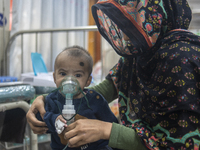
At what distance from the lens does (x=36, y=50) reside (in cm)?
108

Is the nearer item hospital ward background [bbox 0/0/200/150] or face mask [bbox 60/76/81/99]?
face mask [bbox 60/76/81/99]

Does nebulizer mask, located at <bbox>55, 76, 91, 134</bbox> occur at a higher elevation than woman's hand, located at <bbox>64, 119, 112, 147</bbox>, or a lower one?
higher

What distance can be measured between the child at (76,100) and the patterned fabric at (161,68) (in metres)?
0.14

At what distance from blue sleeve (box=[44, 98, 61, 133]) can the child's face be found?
0.24ft

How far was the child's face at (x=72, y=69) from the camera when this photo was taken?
0.64m

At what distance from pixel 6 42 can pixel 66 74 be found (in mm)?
809

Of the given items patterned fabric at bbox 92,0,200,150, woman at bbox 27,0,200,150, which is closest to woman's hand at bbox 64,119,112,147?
woman at bbox 27,0,200,150

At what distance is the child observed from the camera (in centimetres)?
64

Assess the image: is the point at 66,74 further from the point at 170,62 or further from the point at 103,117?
the point at 170,62

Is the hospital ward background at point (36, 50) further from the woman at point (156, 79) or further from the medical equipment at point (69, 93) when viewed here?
the medical equipment at point (69, 93)

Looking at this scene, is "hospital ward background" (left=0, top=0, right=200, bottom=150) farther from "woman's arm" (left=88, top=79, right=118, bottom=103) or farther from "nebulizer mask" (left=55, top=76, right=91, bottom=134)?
"nebulizer mask" (left=55, top=76, right=91, bottom=134)

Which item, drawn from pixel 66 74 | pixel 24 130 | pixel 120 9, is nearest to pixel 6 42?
pixel 24 130

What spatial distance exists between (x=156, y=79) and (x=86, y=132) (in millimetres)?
309

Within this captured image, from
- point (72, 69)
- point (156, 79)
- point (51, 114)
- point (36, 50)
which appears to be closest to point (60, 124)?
point (51, 114)
